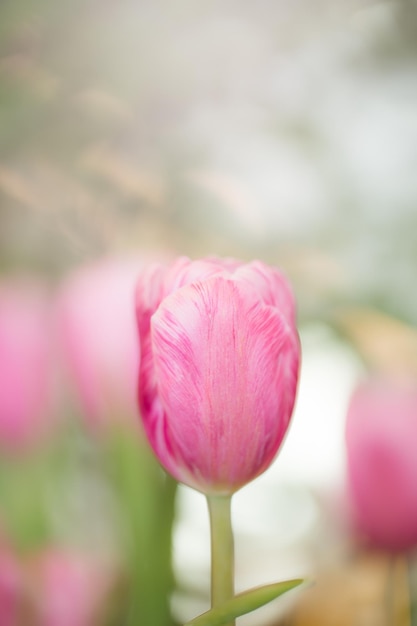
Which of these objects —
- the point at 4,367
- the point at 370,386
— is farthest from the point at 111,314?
the point at 370,386

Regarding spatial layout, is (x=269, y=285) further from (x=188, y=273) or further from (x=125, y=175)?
(x=125, y=175)

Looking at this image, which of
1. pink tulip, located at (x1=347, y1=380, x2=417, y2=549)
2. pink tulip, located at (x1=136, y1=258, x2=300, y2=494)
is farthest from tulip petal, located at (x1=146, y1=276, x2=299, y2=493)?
pink tulip, located at (x1=347, y1=380, x2=417, y2=549)

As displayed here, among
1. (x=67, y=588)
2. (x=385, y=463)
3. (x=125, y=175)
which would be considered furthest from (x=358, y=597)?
(x=125, y=175)

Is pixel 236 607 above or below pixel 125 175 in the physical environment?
below

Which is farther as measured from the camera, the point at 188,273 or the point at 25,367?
the point at 25,367

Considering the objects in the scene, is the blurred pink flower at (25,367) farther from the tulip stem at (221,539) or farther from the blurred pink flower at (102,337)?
the tulip stem at (221,539)

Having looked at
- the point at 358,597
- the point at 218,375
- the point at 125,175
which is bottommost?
the point at 358,597

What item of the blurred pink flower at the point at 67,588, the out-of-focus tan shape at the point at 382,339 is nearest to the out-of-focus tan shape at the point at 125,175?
the out-of-focus tan shape at the point at 382,339
